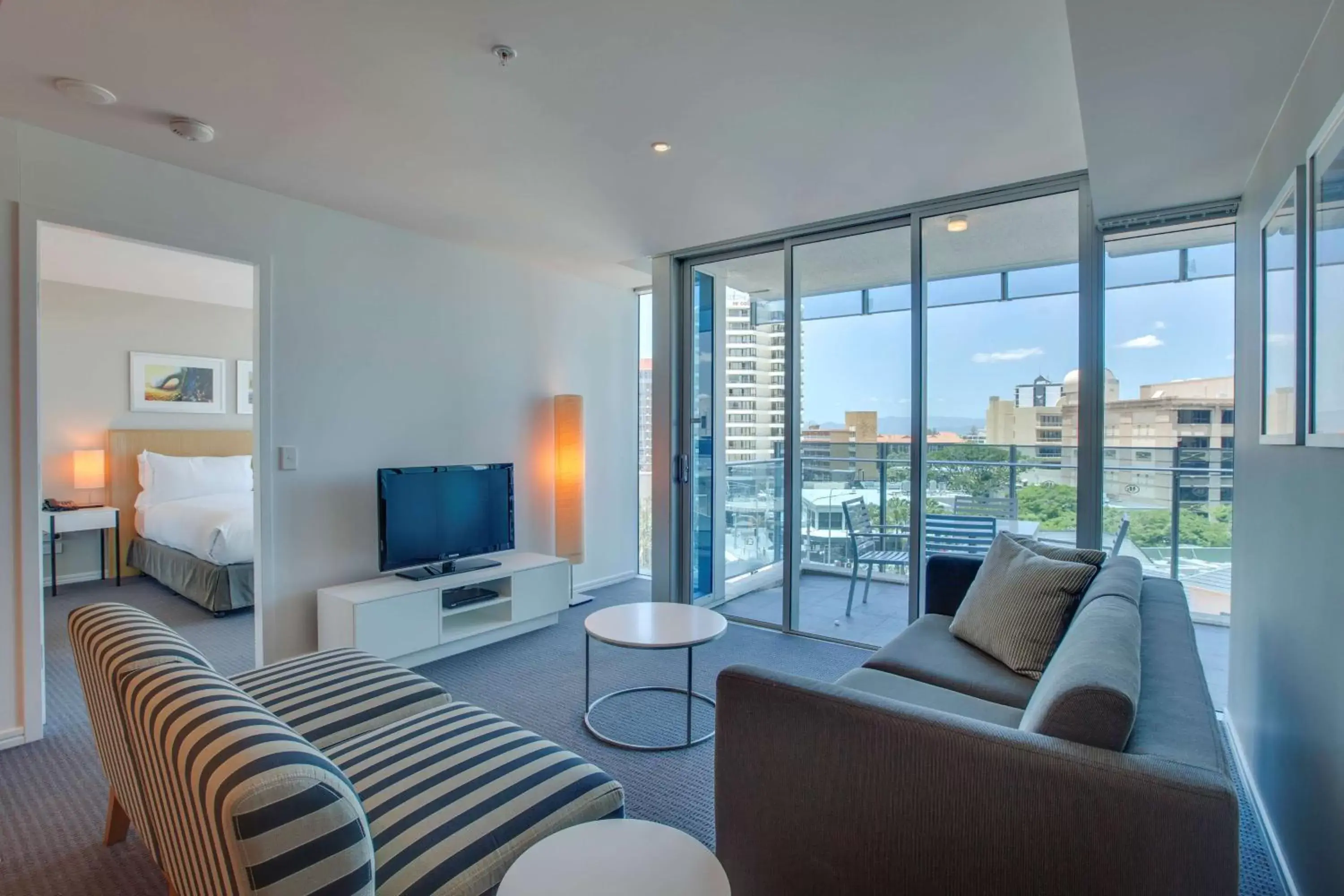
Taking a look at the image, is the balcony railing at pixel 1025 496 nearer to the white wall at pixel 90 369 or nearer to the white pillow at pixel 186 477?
the white pillow at pixel 186 477

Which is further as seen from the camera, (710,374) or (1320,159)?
(710,374)

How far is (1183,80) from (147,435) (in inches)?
280

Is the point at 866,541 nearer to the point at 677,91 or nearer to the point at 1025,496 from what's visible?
the point at 1025,496

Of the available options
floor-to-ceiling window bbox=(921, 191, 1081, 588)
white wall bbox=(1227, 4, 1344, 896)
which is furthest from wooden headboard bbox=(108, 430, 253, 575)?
white wall bbox=(1227, 4, 1344, 896)

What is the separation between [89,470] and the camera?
5.26m

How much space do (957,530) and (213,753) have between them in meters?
3.49

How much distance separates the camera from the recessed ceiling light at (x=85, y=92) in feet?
7.17

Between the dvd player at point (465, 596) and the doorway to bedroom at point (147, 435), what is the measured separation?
131 centimetres

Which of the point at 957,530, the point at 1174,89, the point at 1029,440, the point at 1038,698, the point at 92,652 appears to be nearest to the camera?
the point at 1038,698

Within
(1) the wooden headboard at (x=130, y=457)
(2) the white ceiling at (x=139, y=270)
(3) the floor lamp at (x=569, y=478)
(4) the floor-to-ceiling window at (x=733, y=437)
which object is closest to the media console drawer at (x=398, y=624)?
(3) the floor lamp at (x=569, y=478)

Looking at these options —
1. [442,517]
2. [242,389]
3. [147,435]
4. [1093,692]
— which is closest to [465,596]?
[442,517]

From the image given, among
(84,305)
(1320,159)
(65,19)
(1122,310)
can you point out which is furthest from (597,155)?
(84,305)

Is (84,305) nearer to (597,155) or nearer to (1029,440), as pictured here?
(597,155)

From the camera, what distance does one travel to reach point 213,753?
104 centimetres
